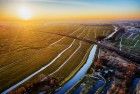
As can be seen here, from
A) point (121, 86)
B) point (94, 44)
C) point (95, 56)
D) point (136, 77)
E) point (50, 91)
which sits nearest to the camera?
point (50, 91)

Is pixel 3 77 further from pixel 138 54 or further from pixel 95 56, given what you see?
pixel 138 54

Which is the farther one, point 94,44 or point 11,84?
point 94,44

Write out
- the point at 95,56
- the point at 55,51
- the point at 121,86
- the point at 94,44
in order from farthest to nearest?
the point at 94,44 → the point at 55,51 → the point at 95,56 → the point at 121,86

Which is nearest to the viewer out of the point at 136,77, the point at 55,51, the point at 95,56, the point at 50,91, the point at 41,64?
the point at 50,91

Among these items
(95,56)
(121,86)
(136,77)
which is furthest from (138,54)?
(121,86)

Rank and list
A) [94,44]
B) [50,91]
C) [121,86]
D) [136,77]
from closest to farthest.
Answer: [50,91], [121,86], [136,77], [94,44]

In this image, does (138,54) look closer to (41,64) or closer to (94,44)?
(94,44)

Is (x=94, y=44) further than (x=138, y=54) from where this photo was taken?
Yes

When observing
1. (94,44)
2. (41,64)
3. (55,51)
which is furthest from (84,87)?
(94,44)

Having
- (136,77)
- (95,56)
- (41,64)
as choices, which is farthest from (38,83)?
(95,56)
